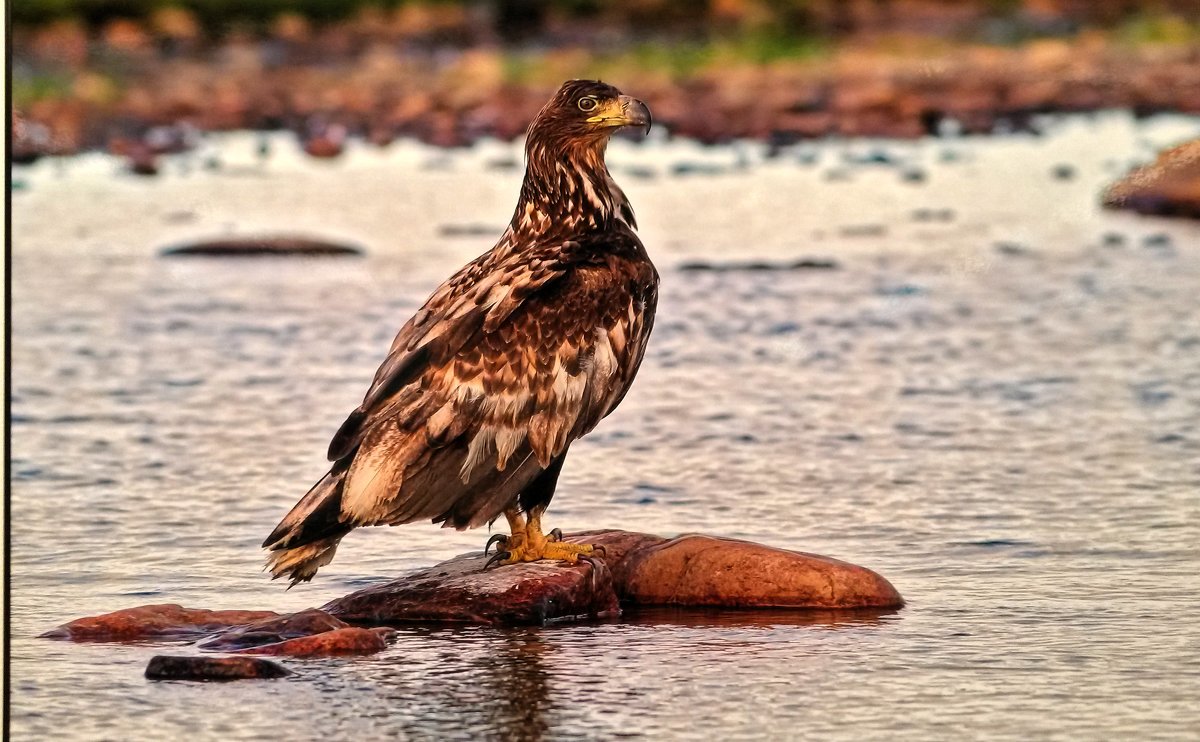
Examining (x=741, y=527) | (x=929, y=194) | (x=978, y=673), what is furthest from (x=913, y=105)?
(x=978, y=673)

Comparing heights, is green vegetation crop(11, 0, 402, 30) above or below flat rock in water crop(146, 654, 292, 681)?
above

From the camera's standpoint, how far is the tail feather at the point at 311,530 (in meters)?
6.80

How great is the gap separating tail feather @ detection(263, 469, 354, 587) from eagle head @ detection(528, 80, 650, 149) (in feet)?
4.38

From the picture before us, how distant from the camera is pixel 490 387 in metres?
6.96

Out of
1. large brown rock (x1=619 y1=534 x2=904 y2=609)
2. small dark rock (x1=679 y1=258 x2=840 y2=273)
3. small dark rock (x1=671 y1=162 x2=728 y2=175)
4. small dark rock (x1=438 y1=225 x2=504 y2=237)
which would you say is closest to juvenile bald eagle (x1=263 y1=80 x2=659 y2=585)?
large brown rock (x1=619 y1=534 x2=904 y2=609)

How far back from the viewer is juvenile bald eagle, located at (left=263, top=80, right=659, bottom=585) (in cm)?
685

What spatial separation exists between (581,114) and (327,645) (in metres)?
1.89

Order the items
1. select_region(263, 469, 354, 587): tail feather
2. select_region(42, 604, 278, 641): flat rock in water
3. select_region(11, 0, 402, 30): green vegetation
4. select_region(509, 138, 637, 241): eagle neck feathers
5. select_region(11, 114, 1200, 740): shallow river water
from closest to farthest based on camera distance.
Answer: select_region(11, 114, 1200, 740): shallow river water
select_region(263, 469, 354, 587): tail feather
select_region(42, 604, 278, 641): flat rock in water
select_region(509, 138, 637, 241): eagle neck feathers
select_region(11, 0, 402, 30): green vegetation

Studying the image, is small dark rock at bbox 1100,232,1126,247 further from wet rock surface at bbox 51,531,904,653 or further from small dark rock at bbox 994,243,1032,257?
wet rock surface at bbox 51,531,904,653

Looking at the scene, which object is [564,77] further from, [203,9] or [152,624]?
[152,624]

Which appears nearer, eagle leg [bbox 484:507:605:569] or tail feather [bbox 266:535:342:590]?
tail feather [bbox 266:535:342:590]

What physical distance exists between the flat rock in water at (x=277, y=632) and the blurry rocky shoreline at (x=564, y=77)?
9.49m

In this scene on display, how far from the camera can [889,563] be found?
7.75m

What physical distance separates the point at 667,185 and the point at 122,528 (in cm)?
892
